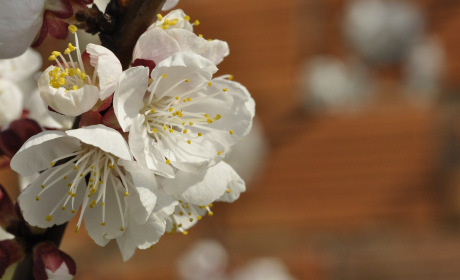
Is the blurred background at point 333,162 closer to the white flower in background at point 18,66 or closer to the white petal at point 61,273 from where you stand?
the white flower in background at point 18,66

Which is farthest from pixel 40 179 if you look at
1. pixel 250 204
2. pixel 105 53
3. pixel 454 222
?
pixel 454 222

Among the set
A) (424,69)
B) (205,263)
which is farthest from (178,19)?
(424,69)

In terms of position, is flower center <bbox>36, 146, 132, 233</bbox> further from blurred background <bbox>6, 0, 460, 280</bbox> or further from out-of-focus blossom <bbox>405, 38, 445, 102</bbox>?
out-of-focus blossom <bbox>405, 38, 445, 102</bbox>

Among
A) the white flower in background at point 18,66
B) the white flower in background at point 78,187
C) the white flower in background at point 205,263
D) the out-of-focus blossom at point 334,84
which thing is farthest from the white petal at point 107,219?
the out-of-focus blossom at point 334,84

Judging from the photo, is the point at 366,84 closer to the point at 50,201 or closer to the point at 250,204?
the point at 250,204

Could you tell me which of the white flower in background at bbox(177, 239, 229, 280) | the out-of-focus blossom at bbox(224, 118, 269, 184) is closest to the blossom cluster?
the white flower in background at bbox(177, 239, 229, 280)

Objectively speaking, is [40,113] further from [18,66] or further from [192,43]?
[192,43]
